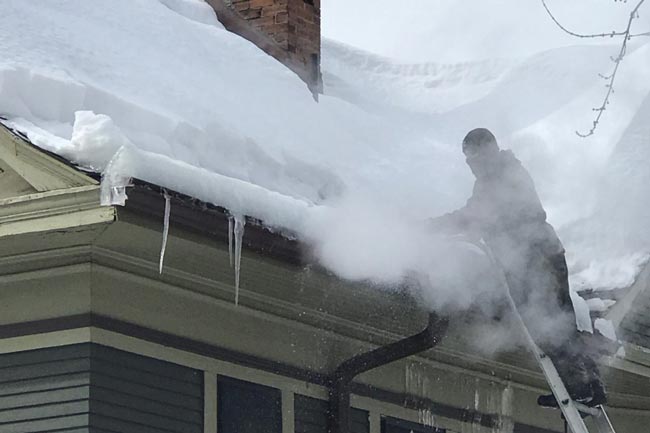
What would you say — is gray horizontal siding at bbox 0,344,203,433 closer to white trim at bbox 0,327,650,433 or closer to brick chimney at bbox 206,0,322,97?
white trim at bbox 0,327,650,433

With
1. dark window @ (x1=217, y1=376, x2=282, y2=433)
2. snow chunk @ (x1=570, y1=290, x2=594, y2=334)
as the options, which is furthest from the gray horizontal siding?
snow chunk @ (x1=570, y1=290, x2=594, y2=334)

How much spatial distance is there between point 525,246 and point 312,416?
1613 millimetres

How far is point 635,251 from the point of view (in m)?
9.88

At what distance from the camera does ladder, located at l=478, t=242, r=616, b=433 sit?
830 centimetres

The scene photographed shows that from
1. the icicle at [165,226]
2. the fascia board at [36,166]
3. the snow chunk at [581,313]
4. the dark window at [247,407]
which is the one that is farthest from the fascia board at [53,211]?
the snow chunk at [581,313]

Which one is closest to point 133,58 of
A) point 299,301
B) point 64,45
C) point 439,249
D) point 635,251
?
point 64,45

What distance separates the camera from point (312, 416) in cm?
912

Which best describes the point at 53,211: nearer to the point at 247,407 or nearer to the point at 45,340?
the point at 45,340

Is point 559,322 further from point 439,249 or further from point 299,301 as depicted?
point 299,301

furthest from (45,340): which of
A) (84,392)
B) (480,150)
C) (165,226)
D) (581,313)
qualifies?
(581,313)

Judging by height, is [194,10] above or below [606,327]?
above

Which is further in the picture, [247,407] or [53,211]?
[247,407]

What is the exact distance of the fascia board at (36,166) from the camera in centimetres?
714

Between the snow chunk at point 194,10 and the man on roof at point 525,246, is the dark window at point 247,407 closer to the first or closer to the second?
the man on roof at point 525,246
